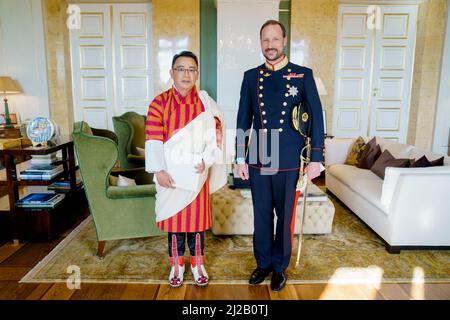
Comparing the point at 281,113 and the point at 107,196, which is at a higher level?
the point at 281,113

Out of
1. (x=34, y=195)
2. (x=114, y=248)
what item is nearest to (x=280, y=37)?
(x=114, y=248)

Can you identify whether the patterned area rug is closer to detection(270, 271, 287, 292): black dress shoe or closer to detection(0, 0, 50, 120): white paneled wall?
detection(270, 271, 287, 292): black dress shoe

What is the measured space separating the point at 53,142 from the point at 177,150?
58.9 inches

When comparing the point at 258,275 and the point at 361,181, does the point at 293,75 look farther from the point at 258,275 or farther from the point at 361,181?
the point at 361,181

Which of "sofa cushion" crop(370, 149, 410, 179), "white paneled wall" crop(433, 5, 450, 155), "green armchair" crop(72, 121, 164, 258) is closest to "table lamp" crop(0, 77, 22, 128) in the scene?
"green armchair" crop(72, 121, 164, 258)

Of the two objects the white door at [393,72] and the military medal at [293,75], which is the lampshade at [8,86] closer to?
the military medal at [293,75]

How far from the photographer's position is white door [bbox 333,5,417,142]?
230 inches

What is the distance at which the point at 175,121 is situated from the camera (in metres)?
2.02

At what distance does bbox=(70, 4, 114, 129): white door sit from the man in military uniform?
4.51 meters

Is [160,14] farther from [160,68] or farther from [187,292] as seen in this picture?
[187,292]

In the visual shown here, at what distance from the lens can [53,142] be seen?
9.77 feet

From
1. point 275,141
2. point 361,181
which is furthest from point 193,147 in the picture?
point 361,181

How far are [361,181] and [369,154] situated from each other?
2.05 ft

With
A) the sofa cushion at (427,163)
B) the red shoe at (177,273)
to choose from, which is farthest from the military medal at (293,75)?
the sofa cushion at (427,163)
